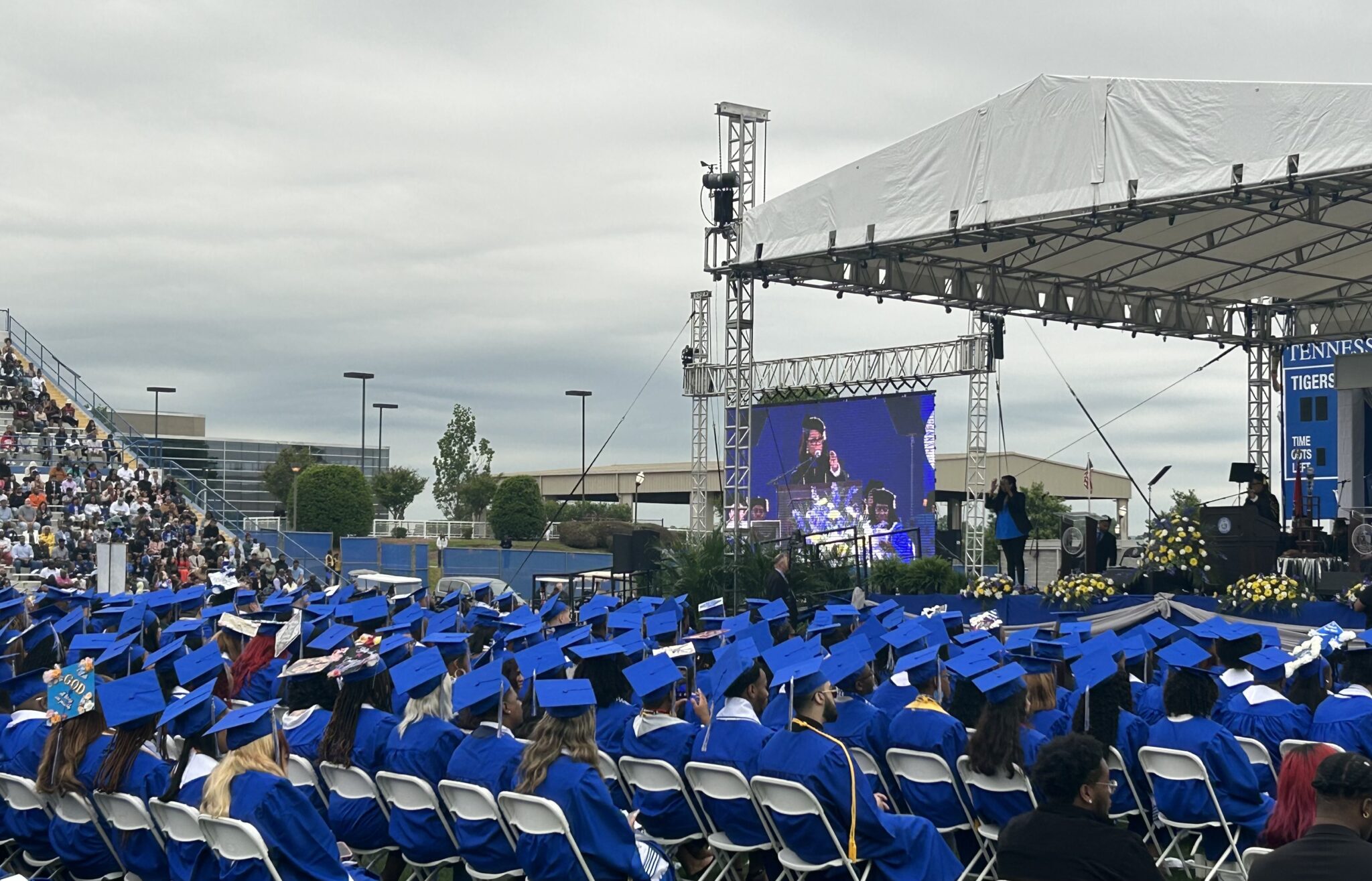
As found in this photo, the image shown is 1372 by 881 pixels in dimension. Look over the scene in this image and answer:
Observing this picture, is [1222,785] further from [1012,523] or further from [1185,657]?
[1012,523]

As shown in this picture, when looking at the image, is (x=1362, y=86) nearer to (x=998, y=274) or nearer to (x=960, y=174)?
(x=960, y=174)

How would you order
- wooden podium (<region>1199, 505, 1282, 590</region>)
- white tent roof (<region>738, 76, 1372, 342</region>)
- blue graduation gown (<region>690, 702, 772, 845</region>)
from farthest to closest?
wooden podium (<region>1199, 505, 1282, 590</region>)
white tent roof (<region>738, 76, 1372, 342</region>)
blue graduation gown (<region>690, 702, 772, 845</region>)

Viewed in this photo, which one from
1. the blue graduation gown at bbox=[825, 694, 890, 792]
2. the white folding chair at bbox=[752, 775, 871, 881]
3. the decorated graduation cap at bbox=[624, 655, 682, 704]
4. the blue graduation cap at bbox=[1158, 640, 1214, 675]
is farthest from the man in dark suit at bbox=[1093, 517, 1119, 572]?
the white folding chair at bbox=[752, 775, 871, 881]

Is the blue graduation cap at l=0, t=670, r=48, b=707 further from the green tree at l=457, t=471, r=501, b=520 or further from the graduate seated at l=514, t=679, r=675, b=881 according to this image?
the green tree at l=457, t=471, r=501, b=520

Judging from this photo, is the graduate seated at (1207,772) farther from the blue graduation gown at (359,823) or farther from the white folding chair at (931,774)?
the blue graduation gown at (359,823)

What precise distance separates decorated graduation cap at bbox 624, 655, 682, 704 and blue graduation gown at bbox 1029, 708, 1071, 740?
1477mm

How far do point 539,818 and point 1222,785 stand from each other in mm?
2768

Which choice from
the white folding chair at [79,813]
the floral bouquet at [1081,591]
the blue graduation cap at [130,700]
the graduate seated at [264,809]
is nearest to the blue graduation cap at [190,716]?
the blue graduation cap at [130,700]

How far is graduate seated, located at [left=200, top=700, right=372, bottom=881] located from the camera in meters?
4.40

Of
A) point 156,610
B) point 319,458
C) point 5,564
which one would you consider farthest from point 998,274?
point 319,458

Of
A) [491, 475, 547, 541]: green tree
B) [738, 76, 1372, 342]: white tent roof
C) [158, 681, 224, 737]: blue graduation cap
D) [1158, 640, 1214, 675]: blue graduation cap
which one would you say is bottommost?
[491, 475, 547, 541]: green tree

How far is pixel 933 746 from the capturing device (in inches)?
230

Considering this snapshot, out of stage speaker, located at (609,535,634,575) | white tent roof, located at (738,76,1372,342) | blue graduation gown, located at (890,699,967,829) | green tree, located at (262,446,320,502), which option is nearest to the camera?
blue graduation gown, located at (890,699,967,829)

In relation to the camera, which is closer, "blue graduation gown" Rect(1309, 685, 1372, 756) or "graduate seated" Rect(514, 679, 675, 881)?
"graduate seated" Rect(514, 679, 675, 881)
